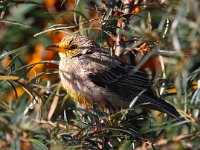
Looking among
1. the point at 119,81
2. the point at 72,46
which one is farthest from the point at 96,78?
the point at 72,46

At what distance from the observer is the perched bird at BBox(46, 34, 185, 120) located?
16.4ft

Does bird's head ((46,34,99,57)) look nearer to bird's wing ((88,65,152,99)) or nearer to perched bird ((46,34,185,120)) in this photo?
perched bird ((46,34,185,120))

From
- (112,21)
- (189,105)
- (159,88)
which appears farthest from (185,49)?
(159,88)

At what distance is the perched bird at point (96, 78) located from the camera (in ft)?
16.4

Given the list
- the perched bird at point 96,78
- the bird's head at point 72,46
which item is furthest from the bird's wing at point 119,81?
the bird's head at point 72,46

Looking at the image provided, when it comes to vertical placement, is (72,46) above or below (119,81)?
above

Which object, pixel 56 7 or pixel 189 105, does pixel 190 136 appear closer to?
pixel 189 105

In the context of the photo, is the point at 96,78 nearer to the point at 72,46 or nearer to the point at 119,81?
the point at 119,81

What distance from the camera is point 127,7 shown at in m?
4.02

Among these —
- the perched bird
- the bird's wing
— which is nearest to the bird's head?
the perched bird

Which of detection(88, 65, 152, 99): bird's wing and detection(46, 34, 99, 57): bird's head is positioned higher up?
detection(46, 34, 99, 57): bird's head

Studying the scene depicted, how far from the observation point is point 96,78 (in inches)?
207

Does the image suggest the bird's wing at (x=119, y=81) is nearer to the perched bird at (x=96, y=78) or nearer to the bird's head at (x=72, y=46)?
the perched bird at (x=96, y=78)

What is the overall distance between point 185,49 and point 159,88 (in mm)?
1968
